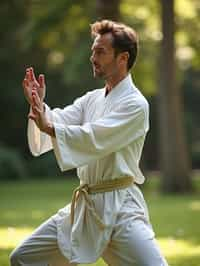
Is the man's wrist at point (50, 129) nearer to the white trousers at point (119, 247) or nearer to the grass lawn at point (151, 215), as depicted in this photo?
the white trousers at point (119, 247)

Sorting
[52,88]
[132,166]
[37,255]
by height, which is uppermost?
[132,166]

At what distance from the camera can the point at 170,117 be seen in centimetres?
2283

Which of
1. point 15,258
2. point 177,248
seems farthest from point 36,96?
point 177,248

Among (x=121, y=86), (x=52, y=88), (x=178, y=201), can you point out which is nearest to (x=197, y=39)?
(x=178, y=201)

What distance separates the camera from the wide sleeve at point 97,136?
529cm

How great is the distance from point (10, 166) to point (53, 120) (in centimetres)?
2623

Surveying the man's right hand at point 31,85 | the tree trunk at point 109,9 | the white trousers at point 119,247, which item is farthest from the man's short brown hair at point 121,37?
the tree trunk at point 109,9

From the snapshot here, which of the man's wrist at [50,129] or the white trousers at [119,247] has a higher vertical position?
the man's wrist at [50,129]

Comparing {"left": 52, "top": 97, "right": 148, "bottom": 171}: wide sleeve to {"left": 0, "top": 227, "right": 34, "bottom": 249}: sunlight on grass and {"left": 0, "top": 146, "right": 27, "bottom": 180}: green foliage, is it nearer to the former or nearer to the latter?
{"left": 0, "top": 227, "right": 34, "bottom": 249}: sunlight on grass

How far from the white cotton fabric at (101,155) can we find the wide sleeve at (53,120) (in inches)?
9.7

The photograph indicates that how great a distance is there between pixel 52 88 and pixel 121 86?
99.0 ft

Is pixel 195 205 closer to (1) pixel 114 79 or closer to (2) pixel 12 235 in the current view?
(2) pixel 12 235

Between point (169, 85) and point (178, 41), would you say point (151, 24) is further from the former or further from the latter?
point (169, 85)

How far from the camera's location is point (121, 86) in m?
5.51
